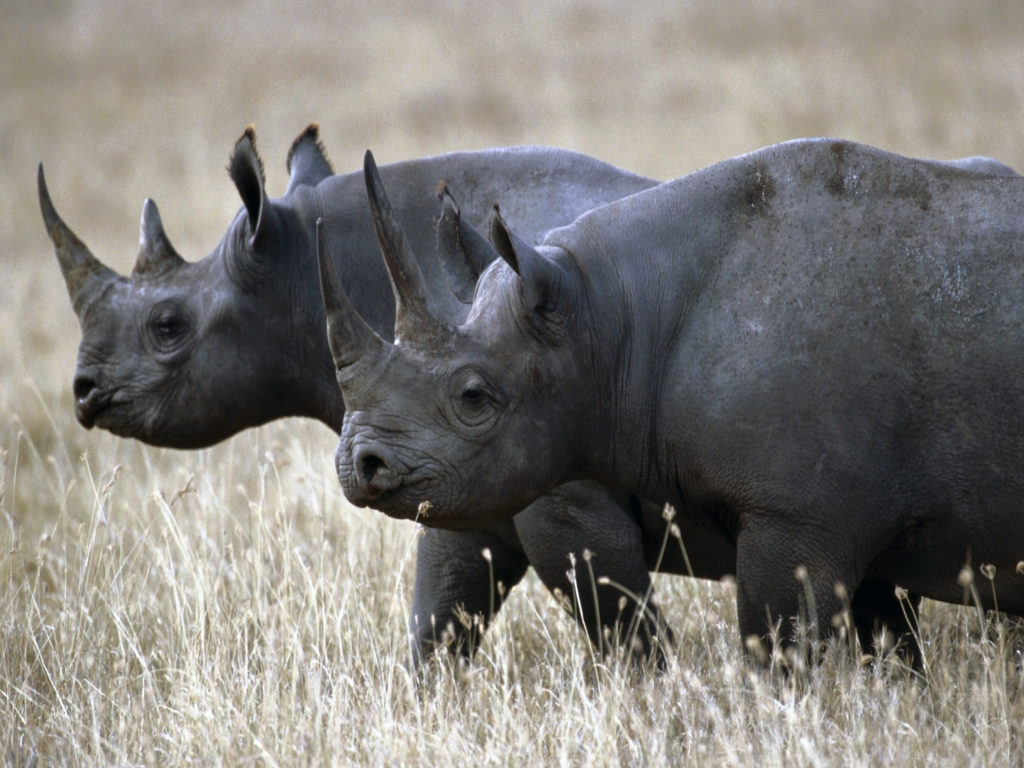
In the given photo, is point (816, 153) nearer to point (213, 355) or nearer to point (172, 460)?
point (213, 355)

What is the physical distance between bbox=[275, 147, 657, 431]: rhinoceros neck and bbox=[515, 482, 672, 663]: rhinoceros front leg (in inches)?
37.0

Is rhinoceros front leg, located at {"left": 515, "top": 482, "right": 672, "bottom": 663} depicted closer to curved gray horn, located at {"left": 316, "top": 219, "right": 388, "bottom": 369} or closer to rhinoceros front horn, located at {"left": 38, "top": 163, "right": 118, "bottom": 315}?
curved gray horn, located at {"left": 316, "top": 219, "right": 388, "bottom": 369}

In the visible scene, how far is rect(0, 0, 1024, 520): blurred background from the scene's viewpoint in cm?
1593

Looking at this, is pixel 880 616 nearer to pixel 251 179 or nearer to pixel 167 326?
pixel 251 179

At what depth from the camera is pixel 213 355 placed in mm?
5059

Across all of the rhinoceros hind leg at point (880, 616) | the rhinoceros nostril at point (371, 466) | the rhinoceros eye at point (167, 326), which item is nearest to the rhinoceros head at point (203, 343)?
the rhinoceros eye at point (167, 326)

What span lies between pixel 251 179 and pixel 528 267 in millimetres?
1493

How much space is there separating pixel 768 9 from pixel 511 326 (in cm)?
2040

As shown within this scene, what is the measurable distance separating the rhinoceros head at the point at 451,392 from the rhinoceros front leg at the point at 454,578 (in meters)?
1.14

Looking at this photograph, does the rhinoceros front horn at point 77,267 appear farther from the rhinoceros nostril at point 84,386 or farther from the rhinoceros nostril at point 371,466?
the rhinoceros nostril at point 371,466

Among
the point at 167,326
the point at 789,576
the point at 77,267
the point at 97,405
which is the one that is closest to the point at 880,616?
the point at 789,576

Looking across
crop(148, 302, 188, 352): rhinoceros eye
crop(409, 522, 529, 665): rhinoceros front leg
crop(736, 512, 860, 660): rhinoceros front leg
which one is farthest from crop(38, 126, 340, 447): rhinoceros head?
crop(736, 512, 860, 660): rhinoceros front leg

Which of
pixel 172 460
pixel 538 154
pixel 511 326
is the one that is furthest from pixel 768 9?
pixel 511 326

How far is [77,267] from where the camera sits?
17.7 ft
